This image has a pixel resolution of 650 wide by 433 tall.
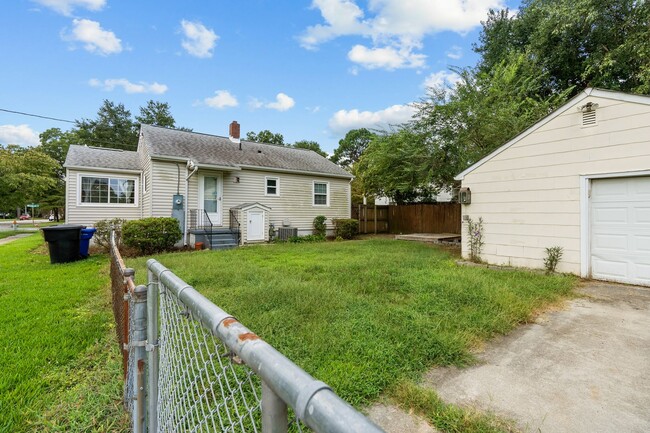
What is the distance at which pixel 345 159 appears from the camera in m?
41.7

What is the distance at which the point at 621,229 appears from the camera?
19.2ft

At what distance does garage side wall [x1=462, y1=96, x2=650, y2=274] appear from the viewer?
5.78m

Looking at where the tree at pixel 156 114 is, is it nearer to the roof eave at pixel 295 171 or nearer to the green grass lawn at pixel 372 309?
the roof eave at pixel 295 171

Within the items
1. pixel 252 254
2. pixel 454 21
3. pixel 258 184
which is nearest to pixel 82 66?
pixel 258 184

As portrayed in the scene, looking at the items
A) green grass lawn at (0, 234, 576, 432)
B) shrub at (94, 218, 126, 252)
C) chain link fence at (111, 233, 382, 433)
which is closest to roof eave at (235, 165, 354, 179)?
shrub at (94, 218, 126, 252)

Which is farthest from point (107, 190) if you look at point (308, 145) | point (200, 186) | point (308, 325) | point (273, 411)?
point (308, 145)

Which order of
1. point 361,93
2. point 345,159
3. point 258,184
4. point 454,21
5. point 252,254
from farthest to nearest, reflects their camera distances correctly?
point 345,159
point 361,93
point 258,184
point 454,21
point 252,254

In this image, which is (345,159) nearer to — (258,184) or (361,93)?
(361,93)

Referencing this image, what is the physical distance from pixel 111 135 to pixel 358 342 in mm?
41387

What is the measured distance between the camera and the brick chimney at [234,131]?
15141 mm

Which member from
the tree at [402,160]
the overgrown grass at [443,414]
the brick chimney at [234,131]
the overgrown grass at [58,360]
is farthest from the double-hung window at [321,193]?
the overgrown grass at [443,414]

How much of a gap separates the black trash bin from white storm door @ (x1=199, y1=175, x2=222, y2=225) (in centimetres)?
462

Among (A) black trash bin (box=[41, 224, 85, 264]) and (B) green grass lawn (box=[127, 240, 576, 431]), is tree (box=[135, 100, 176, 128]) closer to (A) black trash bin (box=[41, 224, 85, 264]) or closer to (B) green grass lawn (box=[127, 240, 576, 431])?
(A) black trash bin (box=[41, 224, 85, 264])

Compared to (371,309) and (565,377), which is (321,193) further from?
(565,377)
